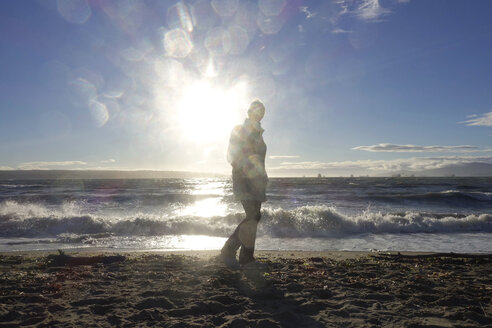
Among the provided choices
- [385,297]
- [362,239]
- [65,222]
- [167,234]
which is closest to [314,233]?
[362,239]

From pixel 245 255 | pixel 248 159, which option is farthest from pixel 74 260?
pixel 248 159

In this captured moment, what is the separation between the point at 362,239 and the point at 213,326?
8057 mm

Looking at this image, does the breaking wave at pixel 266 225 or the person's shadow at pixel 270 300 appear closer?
the person's shadow at pixel 270 300

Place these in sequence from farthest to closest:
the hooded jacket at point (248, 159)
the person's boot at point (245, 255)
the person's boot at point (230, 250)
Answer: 1. the person's boot at point (230, 250)
2. the person's boot at point (245, 255)
3. the hooded jacket at point (248, 159)

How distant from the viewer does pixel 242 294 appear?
12.4 ft

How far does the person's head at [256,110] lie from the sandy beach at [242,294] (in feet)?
8.17

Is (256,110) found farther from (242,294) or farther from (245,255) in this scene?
(242,294)

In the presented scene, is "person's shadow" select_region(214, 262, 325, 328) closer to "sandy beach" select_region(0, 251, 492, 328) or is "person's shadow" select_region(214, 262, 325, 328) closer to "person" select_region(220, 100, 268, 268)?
"sandy beach" select_region(0, 251, 492, 328)

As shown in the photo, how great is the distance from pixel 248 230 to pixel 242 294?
1.59m

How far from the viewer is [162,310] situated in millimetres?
3256

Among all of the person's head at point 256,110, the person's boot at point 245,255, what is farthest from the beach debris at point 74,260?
the person's head at point 256,110

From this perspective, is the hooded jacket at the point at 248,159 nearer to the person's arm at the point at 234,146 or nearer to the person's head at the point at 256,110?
the person's arm at the point at 234,146

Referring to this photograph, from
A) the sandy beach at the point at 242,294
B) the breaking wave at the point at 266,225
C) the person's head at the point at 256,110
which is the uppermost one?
the person's head at the point at 256,110

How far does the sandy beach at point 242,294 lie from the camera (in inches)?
118
